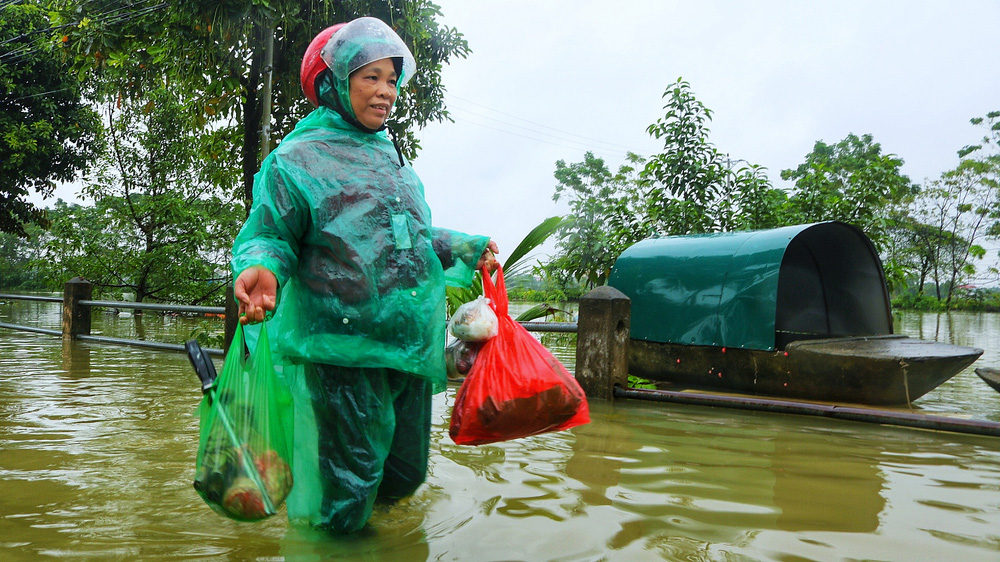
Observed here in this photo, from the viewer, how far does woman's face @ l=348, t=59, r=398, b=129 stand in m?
2.33

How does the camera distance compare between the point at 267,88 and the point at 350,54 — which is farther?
the point at 267,88

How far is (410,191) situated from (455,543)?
118cm

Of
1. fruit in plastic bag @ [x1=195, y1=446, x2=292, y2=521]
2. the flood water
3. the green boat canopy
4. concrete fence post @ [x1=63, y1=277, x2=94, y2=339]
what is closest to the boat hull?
the green boat canopy

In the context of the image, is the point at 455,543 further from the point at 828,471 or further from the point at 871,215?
the point at 871,215

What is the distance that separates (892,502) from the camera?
10.1 ft

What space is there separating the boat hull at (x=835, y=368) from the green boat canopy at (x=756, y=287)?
0.55ft

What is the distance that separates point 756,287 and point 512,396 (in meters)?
4.31

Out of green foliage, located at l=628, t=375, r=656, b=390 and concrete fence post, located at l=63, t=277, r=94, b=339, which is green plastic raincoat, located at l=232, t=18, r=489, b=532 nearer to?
green foliage, located at l=628, t=375, r=656, b=390

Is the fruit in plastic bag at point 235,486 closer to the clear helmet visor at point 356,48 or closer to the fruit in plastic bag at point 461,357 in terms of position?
the fruit in plastic bag at point 461,357

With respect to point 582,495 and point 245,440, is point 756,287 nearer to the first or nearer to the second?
point 582,495

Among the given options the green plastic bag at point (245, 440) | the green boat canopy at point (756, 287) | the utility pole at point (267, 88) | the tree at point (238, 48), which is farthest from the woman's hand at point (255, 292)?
the utility pole at point (267, 88)

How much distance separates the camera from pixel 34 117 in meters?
16.0

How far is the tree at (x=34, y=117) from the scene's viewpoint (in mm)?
15367

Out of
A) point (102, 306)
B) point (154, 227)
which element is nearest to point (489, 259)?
point (102, 306)
